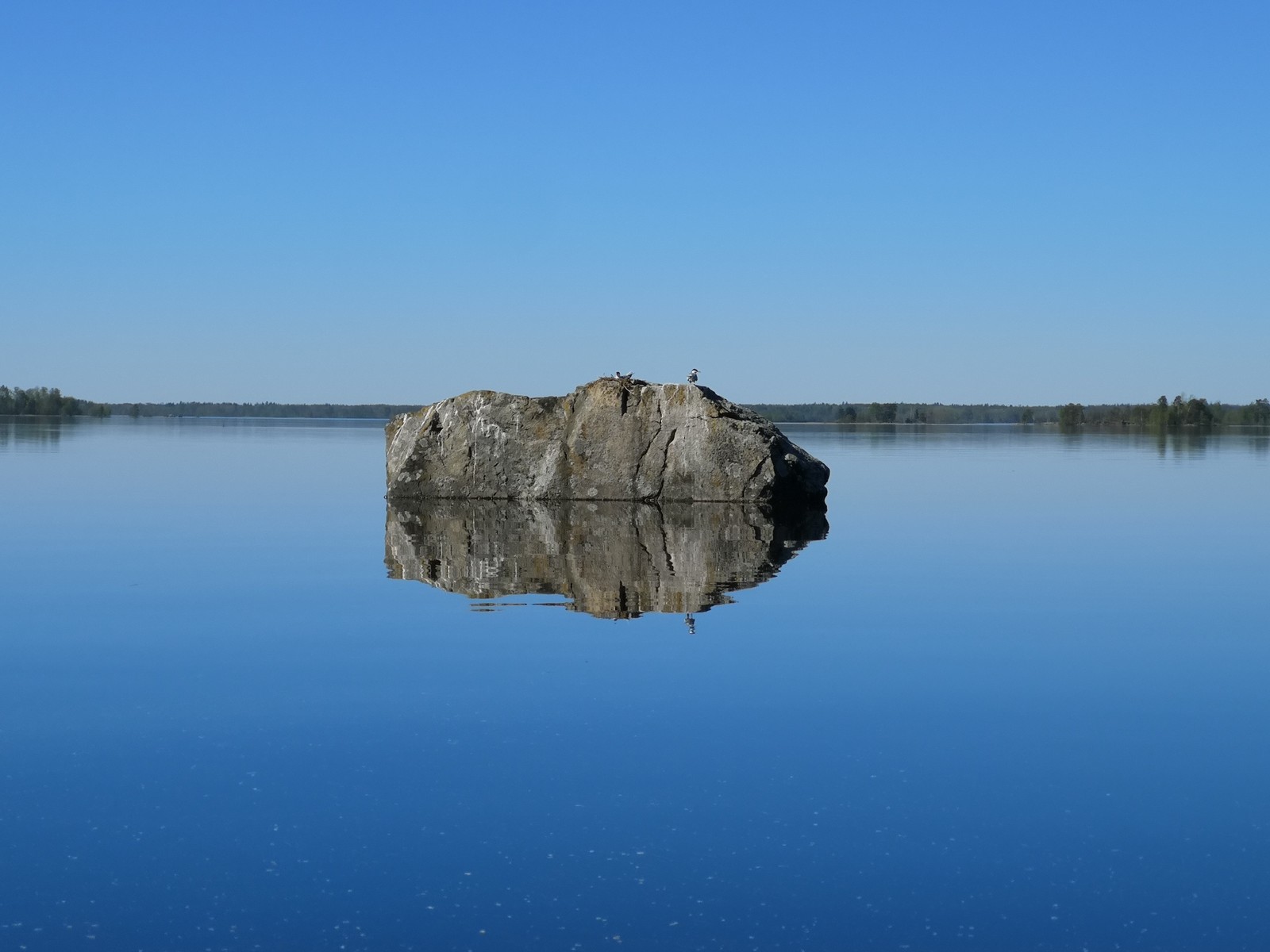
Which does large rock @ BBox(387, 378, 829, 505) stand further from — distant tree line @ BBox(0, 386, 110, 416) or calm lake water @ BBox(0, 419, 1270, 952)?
distant tree line @ BBox(0, 386, 110, 416)

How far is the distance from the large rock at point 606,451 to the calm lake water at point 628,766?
908 cm

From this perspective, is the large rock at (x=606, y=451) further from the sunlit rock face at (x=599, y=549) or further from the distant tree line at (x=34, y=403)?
the distant tree line at (x=34, y=403)

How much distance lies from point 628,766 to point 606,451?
1845 centimetres

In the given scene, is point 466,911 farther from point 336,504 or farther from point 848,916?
point 336,504

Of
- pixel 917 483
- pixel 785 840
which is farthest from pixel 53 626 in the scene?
pixel 917 483

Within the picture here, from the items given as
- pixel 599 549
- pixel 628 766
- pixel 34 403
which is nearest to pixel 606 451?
pixel 599 549

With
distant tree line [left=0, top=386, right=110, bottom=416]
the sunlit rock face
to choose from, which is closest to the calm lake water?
the sunlit rock face

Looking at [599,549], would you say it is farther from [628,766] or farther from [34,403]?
[34,403]

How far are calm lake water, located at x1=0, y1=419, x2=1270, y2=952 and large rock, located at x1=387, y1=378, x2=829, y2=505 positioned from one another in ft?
29.8

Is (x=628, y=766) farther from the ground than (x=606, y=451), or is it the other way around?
(x=606, y=451)

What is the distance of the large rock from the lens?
2427 centimetres

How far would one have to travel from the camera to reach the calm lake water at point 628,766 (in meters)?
5.11

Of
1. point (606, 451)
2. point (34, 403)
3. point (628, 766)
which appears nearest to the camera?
point (628, 766)

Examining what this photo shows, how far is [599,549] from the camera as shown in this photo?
675 inches
